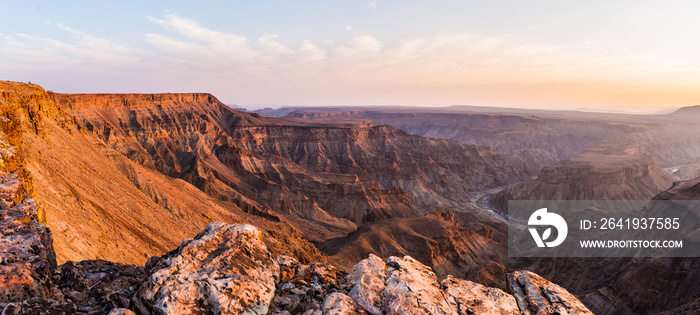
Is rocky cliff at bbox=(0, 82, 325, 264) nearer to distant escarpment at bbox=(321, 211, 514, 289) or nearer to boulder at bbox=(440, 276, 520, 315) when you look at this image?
distant escarpment at bbox=(321, 211, 514, 289)

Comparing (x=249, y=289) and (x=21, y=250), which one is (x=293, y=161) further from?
→ (x=249, y=289)

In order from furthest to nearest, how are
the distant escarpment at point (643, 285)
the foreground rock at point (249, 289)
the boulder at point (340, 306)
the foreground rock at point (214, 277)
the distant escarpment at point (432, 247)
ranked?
the distant escarpment at point (432, 247)
the distant escarpment at point (643, 285)
the boulder at point (340, 306)
the foreground rock at point (249, 289)
the foreground rock at point (214, 277)

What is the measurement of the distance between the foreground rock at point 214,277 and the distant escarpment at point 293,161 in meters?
55.1

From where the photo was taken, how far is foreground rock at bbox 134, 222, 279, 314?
843 centimetres

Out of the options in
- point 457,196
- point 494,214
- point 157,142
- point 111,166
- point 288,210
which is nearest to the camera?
point 111,166

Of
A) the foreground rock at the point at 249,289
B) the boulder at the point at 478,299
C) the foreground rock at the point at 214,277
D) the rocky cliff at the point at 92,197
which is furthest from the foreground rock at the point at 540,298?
the rocky cliff at the point at 92,197

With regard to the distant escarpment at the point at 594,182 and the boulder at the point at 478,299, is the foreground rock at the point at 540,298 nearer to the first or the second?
the boulder at the point at 478,299

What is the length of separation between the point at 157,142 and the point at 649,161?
171m

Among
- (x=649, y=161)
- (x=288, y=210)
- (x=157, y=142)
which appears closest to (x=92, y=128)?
(x=157, y=142)

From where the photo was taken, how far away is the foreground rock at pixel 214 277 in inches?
332

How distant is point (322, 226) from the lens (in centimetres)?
7794

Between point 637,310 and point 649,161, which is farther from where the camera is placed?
point 649,161

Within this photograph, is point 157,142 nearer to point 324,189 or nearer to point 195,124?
point 195,124

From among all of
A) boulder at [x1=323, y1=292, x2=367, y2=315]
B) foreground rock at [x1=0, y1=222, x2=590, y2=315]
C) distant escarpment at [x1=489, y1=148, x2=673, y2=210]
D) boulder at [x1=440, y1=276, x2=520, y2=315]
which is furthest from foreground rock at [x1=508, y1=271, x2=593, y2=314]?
distant escarpment at [x1=489, y1=148, x2=673, y2=210]
